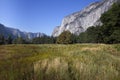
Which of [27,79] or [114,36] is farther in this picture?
[114,36]

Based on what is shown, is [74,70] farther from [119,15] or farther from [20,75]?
[119,15]

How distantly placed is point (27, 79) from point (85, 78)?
1.96 meters

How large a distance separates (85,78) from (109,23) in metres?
41.6

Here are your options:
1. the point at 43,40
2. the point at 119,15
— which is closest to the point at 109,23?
the point at 119,15

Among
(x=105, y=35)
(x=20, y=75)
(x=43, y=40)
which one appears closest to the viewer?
(x=20, y=75)

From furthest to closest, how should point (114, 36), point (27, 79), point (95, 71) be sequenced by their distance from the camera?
point (114, 36), point (95, 71), point (27, 79)

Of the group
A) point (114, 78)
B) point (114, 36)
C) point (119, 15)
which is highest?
point (119, 15)

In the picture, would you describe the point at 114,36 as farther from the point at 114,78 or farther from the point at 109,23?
the point at 114,78

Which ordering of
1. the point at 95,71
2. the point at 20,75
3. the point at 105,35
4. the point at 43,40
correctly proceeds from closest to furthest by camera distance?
the point at 20,75 < the point at 95,71 < the point at 105,35 < the point at 43,40

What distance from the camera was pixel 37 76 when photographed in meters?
7.48

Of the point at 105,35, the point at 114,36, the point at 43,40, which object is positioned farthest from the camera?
the point at 43,40

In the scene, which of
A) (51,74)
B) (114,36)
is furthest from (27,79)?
(114,36)

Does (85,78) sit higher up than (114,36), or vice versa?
(114,36)

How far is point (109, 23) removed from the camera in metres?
47.7
